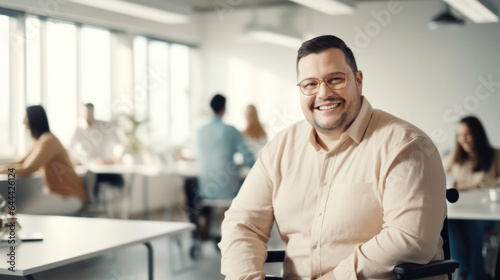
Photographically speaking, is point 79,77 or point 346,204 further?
point 79,77

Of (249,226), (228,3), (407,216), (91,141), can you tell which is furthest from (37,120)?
(228,3)

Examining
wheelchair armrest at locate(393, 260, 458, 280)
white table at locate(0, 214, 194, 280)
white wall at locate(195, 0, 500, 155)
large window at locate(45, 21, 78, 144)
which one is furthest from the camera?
white wall at locate(195, 0, 500, 155)

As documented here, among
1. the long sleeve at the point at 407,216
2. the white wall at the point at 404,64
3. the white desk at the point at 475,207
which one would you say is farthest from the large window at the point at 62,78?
the long sleeve at the point at 407,216

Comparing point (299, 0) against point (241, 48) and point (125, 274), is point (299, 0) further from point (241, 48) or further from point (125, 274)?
point (241, 48)

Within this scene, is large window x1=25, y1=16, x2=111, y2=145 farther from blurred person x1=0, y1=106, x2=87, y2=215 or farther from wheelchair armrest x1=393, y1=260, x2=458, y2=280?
wheelchair armrest x1=393, y1=260, x2=458, y2=280

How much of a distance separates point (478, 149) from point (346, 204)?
236 cm

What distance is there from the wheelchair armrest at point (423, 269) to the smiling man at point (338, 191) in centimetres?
2

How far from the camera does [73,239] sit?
2266 millimetres

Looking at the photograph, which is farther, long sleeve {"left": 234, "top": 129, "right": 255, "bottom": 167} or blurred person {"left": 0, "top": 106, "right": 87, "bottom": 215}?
long sleeve {"left": 234, "top": 129, "right": 255, "bottom": 167}

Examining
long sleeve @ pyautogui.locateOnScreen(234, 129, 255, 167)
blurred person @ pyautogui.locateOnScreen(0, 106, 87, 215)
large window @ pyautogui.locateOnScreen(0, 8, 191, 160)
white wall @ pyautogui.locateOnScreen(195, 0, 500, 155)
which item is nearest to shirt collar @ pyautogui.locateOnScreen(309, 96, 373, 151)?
blurred person @ pyautogui.locateOnScreen(0, 106, 87, 215)

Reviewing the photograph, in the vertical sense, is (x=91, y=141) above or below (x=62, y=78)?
below

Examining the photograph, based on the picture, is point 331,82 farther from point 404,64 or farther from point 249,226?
point 404,64

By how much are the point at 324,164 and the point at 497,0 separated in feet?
22.9

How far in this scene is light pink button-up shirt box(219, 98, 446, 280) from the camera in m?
1.63
